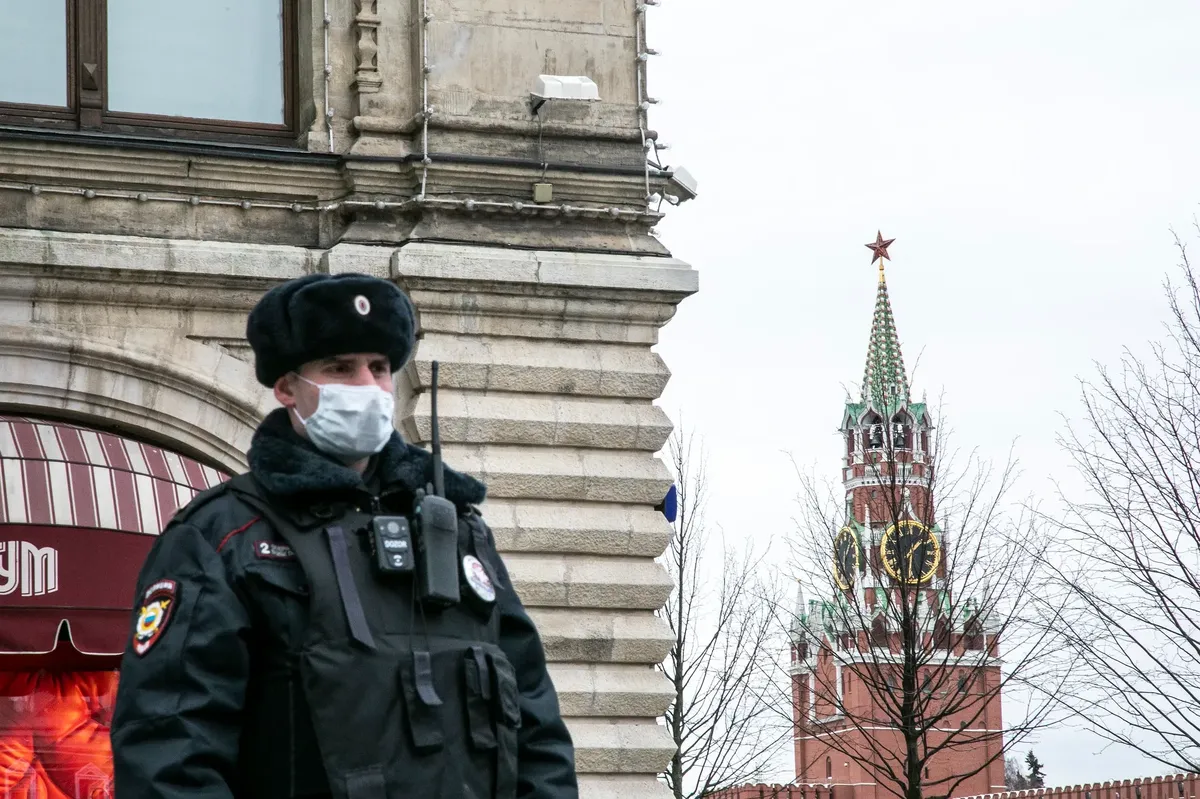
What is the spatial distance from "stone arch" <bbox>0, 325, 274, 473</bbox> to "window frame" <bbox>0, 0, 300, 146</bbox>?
126 cm

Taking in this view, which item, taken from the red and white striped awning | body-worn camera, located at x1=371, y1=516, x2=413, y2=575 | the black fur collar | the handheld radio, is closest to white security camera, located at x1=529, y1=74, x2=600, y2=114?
the red and white striped awning

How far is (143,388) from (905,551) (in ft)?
63.7

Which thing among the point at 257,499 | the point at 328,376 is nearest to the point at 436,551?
the point at 257,499

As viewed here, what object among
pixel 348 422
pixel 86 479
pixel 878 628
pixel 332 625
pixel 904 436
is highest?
pixel 904 436

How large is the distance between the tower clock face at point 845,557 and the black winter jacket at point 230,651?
2773 centimetres

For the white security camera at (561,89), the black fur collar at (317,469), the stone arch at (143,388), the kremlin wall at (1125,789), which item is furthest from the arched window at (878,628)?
the black fur collar at (317,469)

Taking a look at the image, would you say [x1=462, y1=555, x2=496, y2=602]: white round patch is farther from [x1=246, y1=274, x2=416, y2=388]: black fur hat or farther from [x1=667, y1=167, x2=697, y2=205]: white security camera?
[x1=667, y1=167, x2=697, y2=205]: white security camera

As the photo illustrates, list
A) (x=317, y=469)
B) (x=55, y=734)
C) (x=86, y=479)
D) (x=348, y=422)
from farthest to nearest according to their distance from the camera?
1. (x=55, y=734)
2. (x=86, y=479)
3. (x=348, y=422)
4. (x=317, y=469)

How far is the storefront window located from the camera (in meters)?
10.1

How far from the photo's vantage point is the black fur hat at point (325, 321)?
4.43m

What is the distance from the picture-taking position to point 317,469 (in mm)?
4250

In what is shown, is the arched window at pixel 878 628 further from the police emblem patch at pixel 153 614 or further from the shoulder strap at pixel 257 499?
the police emblem patch at pixel 153 614

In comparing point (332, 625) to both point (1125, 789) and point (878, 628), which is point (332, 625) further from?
point (1125, 789)

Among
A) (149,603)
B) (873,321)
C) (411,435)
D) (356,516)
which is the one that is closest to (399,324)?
(356,516)
